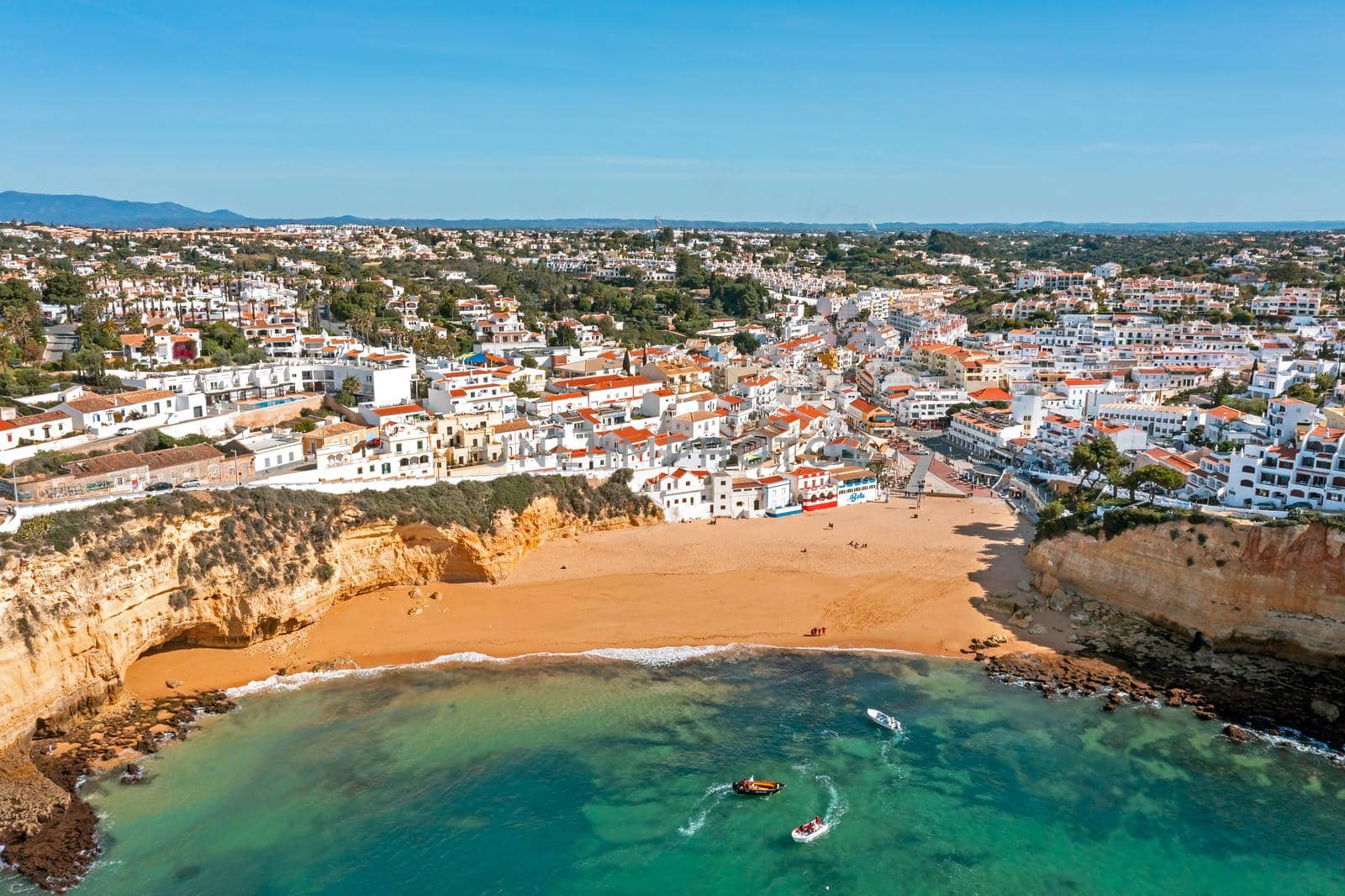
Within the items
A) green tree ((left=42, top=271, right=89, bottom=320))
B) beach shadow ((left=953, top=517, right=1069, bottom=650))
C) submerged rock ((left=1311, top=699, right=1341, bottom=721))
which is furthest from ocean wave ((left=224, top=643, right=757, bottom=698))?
green tree ((left=42, top=271, right=89, bottom=320))

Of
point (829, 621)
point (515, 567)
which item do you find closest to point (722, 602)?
point (829, 621)

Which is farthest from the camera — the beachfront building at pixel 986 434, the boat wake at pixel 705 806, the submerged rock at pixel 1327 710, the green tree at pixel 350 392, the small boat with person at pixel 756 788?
the beachfront building at pixel 986 434

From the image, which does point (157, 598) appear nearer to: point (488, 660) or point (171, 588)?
point (171, 588)

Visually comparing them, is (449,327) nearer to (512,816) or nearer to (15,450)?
(15,450)

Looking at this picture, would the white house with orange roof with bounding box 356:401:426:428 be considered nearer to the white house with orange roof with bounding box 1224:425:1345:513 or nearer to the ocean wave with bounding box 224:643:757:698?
the ocean wave with bounding box 224:643:757:698

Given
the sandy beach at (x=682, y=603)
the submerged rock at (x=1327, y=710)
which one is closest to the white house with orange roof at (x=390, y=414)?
the sandy beach at (x=682, y=603)

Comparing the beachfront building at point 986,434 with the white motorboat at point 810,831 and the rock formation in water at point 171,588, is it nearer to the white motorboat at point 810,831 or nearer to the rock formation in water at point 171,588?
the rock formation in water at point 171,588

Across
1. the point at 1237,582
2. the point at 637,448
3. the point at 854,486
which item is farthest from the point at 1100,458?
the point at 637,448
